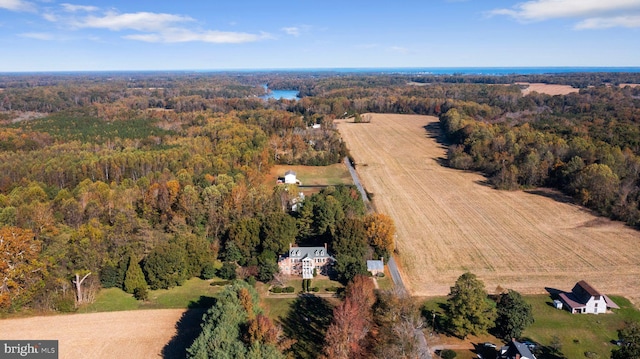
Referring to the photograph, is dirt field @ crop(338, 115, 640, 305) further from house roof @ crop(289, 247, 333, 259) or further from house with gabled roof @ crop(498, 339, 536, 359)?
house with gabled roof @ crop(498, 339, 536, 359)

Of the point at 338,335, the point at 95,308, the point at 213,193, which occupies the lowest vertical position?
the point at 95,308

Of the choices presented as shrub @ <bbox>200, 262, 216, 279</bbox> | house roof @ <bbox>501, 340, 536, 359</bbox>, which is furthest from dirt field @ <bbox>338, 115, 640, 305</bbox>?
shrub @ <bbox>200, 262, 216, 279</bbox>

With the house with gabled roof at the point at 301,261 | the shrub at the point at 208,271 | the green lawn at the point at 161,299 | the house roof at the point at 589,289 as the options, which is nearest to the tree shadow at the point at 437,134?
the house roof at the point at 589,289

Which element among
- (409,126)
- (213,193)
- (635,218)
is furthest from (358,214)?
(409,126)

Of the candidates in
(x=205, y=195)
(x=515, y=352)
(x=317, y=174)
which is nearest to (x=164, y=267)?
(x=205, y=195)

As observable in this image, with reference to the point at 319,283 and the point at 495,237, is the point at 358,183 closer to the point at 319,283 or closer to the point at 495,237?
the point at 495,237

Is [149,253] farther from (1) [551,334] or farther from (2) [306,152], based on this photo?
(2) [306,152]

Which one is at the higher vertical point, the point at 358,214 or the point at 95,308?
the point at 358,214

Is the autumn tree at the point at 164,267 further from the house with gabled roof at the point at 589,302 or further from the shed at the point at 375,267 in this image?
the house with gabled roof at the point at 589,302
